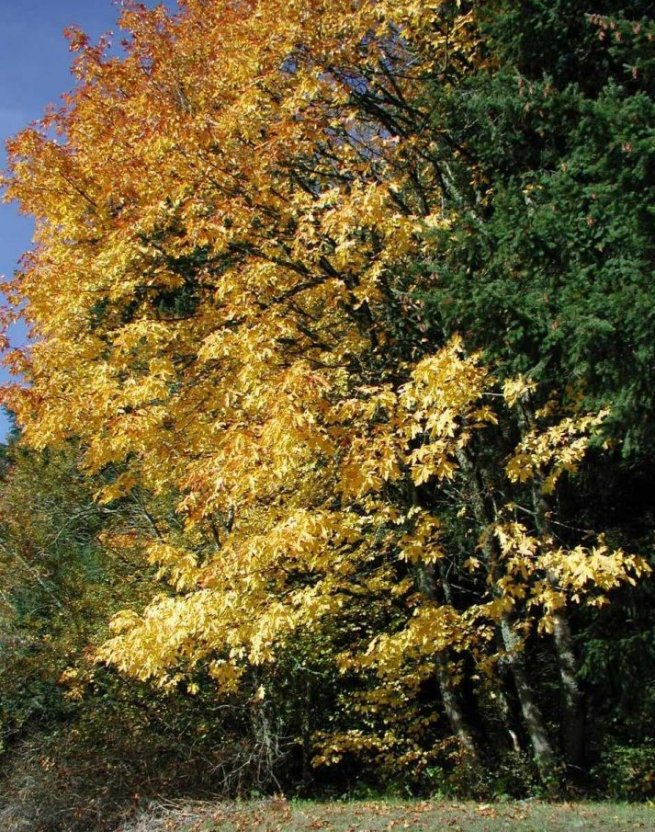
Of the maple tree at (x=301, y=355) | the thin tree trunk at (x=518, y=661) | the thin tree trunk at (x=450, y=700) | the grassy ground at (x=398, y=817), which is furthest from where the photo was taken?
the thin tree trunk at (x=450, y=700)

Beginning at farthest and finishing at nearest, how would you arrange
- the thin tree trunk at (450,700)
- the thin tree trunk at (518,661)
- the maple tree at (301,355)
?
the thin tree trunk at (450,700)
the thin tree trunk at (518,661)
the maple tree at (301,355)

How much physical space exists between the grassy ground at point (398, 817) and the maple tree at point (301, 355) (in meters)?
1.34

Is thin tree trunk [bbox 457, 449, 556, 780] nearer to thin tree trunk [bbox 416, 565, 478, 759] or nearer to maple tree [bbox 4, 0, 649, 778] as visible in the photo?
maple tree [bbox 4, 0, 649, 778]

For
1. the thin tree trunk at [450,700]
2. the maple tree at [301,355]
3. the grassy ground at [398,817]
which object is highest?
the maple tree at [301,355]

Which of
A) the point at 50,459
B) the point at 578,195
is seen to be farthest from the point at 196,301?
the point at 50,459

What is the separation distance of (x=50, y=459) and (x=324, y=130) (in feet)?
30.8

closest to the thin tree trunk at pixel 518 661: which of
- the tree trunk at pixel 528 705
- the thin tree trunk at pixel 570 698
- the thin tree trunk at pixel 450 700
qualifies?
the tree trunk at pixel 528 705

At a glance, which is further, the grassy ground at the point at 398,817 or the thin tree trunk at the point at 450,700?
the thin tree trunk at the point at 450,700

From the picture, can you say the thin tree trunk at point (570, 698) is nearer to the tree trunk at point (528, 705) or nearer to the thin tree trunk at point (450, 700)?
the tree trunk at point (528, 705)

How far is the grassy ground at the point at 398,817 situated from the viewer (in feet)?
19.1

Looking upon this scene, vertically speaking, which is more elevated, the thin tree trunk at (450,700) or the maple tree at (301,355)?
the maple tree at (301,355)

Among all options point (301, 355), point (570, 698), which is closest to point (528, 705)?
point (570, 698)

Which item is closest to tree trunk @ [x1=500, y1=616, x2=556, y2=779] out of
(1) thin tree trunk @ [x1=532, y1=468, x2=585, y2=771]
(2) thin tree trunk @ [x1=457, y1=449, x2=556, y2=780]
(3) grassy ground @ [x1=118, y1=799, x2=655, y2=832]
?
(2) thin tree trunk @ [x1=457, y1=449, x2=556, y2=780]

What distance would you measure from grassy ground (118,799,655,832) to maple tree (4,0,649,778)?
1.34 metres
